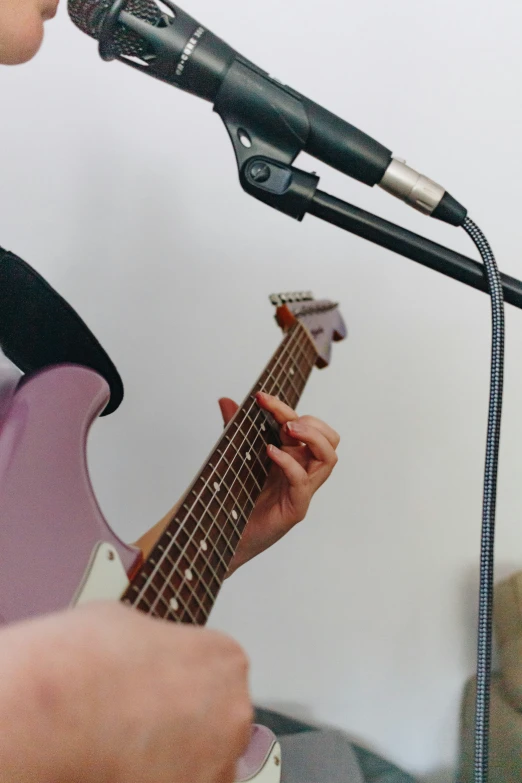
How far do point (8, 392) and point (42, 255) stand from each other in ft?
1.38

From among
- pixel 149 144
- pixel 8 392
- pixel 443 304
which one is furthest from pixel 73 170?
pixel 443 304

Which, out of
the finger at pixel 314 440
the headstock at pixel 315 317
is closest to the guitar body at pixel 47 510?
the finger at pixel 314 440

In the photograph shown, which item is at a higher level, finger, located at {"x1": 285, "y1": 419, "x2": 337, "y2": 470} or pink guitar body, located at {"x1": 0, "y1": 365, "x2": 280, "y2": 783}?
finger, located at {"x1": 285, "y1": 419, "x2": 337, "y2": 470}

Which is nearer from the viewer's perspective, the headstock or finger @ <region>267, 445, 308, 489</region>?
finger @ <region>267, 445, 308, 489</region>

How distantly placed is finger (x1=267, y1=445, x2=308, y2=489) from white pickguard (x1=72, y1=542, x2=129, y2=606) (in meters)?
0.23

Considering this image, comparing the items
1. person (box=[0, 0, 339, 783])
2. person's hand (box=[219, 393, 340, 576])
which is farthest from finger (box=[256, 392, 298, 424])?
person (box=[0, 0, 339, 783])

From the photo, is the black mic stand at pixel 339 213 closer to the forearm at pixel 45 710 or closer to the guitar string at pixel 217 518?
the guitar string at pixel 217 518

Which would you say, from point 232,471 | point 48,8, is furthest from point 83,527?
point 48,8

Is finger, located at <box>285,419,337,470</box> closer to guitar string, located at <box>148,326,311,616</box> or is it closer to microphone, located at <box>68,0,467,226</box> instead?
guitar string, located at <box>148,326,311,616</box>

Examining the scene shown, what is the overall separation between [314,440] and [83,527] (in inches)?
11.7

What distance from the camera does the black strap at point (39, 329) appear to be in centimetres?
53

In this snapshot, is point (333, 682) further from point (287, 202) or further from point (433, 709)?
point (287, 202)

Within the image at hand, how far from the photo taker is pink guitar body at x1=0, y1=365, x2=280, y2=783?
369 mm

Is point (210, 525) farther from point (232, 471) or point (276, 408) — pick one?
point (276, 408)
